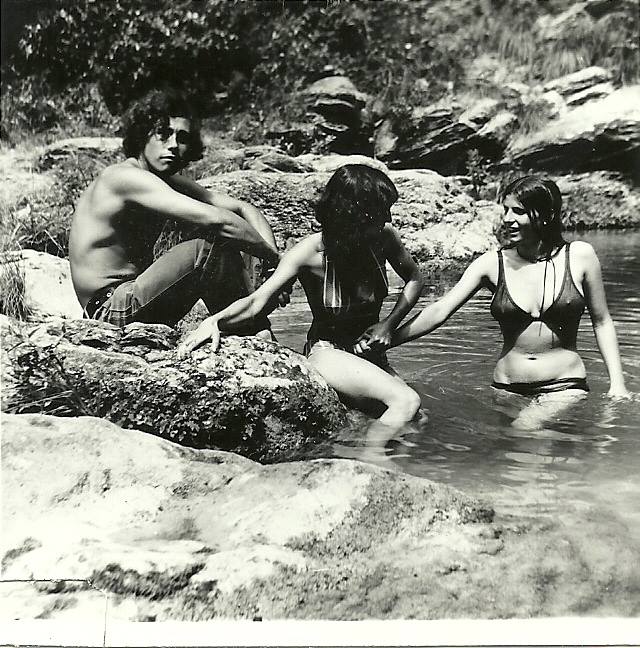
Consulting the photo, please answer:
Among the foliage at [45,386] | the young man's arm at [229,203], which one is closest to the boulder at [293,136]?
the young man's arm at [229,203]

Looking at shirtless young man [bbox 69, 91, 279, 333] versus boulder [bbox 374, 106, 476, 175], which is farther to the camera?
boulder [bbox 374, 106, 476, 175]

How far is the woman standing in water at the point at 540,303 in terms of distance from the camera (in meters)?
A: 2.83

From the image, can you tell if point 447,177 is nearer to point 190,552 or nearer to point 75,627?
point 190,552

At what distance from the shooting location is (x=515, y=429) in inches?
104

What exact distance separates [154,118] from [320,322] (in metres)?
1.01

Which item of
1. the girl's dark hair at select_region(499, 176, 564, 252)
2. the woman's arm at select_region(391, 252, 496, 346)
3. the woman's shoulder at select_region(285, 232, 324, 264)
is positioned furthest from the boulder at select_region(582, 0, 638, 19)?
the woman's shoulder at select_region(285, 232, 324, 264)

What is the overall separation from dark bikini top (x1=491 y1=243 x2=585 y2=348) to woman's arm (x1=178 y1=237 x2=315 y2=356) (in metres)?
0.73

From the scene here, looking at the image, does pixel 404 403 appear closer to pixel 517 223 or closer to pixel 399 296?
pixel 399 296

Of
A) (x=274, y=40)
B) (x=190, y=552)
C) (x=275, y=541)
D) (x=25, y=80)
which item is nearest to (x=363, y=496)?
(x=275, y=541)

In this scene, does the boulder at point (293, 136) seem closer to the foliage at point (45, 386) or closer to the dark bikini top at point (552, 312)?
the dark bikini top at point (552, 312)

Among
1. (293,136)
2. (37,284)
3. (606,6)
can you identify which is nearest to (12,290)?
(37,284)

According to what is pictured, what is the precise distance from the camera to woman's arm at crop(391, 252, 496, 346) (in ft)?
9.36

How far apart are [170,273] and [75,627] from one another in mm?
1279

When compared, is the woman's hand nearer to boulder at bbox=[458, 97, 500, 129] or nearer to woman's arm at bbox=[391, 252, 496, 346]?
woman's arm at bbox=[391, 252, 496, 346]
